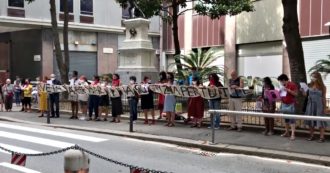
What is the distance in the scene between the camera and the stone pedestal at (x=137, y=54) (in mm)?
19031

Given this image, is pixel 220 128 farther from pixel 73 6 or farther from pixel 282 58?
pixel 73 6

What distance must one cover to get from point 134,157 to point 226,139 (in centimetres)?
289

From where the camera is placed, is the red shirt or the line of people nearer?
the line of people

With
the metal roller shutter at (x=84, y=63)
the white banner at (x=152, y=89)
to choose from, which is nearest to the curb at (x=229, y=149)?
the white banner at (x=152, y=89)

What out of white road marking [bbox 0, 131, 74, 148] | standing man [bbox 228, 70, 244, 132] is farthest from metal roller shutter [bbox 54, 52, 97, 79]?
standing man [bbox 228, 70, 244, 132]

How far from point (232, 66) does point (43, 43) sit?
44.8ft

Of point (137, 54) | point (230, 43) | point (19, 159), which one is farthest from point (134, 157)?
point (230, 43)

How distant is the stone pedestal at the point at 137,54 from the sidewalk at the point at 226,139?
11.4 feet

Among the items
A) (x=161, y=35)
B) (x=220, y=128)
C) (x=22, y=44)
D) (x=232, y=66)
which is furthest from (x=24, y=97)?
(x=161, y=35)

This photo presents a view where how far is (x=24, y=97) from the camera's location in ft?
69.2

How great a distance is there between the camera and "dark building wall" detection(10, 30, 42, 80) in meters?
34.9

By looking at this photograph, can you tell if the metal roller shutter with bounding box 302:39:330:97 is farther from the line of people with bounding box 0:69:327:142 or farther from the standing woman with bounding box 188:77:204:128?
the standing woman with bounding box 188:77:204:128

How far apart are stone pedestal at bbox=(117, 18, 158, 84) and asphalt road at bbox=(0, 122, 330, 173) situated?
18.0 ft

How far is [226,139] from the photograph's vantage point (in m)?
12.2
